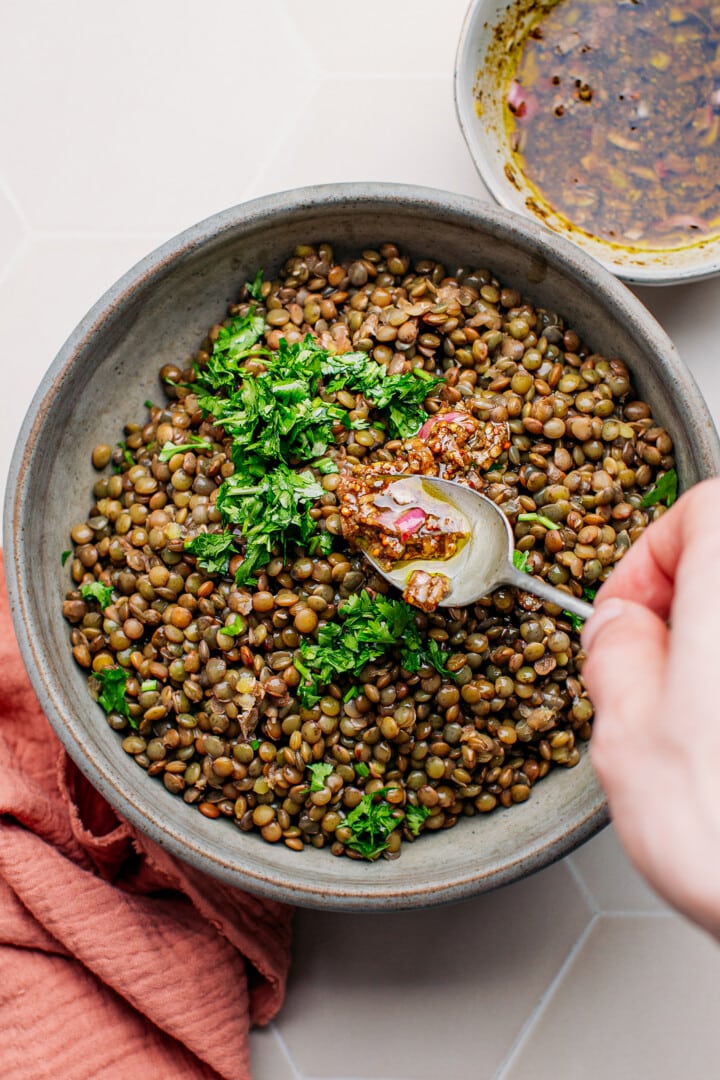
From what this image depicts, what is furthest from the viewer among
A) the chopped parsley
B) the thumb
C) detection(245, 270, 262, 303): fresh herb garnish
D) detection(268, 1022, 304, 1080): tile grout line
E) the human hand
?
detection(268, 1022, 304, 1080): tile grout line

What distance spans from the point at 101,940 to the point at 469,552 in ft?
4.00

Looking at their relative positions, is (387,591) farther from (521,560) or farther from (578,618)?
(578,618)

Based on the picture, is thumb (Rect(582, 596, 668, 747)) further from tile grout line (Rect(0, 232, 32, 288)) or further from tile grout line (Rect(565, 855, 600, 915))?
tile grout line (Rect(0, 232, 32, 288))

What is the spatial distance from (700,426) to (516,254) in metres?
0.52

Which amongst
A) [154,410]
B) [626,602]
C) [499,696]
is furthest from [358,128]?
[626,602]

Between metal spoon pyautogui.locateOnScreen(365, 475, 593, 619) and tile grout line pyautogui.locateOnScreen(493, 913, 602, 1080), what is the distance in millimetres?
1034

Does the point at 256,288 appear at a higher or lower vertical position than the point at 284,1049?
higher

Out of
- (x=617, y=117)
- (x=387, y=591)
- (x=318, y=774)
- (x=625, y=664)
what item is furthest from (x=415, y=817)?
(x=617, y=117)

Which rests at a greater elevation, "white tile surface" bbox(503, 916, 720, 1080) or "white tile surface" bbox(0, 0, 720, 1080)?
"white tile surface" bbox(0, 0, 720, 1080)

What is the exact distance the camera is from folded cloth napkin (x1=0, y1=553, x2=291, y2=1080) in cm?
213

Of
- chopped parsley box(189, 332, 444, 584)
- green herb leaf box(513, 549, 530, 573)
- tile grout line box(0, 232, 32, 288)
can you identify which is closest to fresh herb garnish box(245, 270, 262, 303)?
chopped parsley box(189, 332, 444, 584)

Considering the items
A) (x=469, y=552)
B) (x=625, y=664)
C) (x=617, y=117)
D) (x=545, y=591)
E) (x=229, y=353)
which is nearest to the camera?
(x=625, y=664)

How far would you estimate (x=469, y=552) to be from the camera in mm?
1821

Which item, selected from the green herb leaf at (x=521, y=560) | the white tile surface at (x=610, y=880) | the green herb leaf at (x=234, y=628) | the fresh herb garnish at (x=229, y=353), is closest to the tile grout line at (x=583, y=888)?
the white tile surface at (x=610, y=880)
